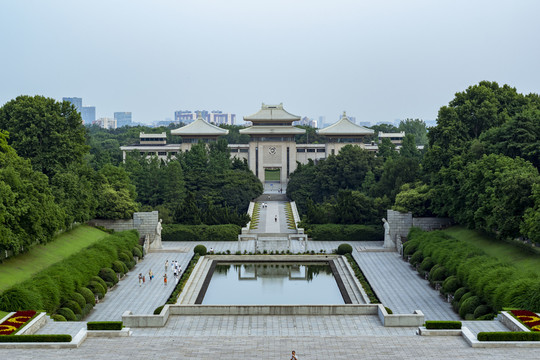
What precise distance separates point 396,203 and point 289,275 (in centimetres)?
931

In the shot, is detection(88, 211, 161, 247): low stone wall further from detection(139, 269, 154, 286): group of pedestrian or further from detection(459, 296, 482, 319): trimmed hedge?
detection(459, 296, 482, 319): trimmed hedge

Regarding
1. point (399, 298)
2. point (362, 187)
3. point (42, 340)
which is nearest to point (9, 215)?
point (42, 340)

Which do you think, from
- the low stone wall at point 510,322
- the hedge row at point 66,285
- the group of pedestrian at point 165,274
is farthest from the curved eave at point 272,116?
the low stone wall at point 510,322

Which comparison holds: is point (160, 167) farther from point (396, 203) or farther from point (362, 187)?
point (396, 203)

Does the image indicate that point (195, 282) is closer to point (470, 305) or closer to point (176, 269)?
point (176, 269)

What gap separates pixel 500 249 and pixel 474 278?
4.98 meters

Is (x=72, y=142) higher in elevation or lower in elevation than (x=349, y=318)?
higher

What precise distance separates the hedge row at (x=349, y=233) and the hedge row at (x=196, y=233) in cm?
437

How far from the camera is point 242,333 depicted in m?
17.6

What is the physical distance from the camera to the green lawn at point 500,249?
22906 mm

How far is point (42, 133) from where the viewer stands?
115 feet

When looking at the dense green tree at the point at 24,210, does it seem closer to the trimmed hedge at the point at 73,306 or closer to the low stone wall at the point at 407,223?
the trimmed hedge at the point at 73,306

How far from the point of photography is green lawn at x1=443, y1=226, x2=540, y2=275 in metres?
22.9

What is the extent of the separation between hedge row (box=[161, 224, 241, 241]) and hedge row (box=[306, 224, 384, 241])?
437cm
